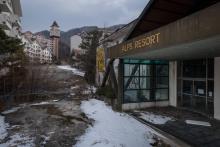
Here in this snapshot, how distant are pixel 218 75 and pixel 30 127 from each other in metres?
8.31

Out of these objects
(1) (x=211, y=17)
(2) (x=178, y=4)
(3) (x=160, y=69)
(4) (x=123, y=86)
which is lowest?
(4) (x=123, y=86)

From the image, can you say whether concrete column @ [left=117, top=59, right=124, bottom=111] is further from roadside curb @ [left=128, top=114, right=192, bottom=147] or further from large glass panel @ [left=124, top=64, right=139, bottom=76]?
roadside curb @ [left=128, top=114, right=192, bottom=147]

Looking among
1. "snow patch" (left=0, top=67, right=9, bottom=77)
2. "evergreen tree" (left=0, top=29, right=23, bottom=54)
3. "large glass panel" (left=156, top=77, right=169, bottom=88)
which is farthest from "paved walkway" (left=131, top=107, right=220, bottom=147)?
"snow patch" (left=0, top=67, right=9, bottom=77)

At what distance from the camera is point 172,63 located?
1170 centimetres

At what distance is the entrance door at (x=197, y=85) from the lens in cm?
923

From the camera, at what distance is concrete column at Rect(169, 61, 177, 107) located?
450 inches

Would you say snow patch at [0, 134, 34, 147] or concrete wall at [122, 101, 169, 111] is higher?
concrete wall at [122, 101, 169, 111]

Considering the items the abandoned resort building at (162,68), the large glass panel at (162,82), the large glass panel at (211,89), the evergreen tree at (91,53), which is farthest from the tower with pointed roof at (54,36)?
the large glass panel at (211,89)

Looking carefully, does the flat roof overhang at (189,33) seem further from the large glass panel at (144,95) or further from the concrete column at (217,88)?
the large glass panel at (144,95)

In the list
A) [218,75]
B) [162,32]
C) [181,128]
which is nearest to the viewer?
[162,32]

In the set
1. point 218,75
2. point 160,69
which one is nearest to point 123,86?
point 160,69

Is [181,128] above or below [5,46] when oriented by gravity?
below

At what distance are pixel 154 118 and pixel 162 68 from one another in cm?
385

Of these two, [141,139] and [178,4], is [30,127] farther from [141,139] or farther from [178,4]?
[178,4]
